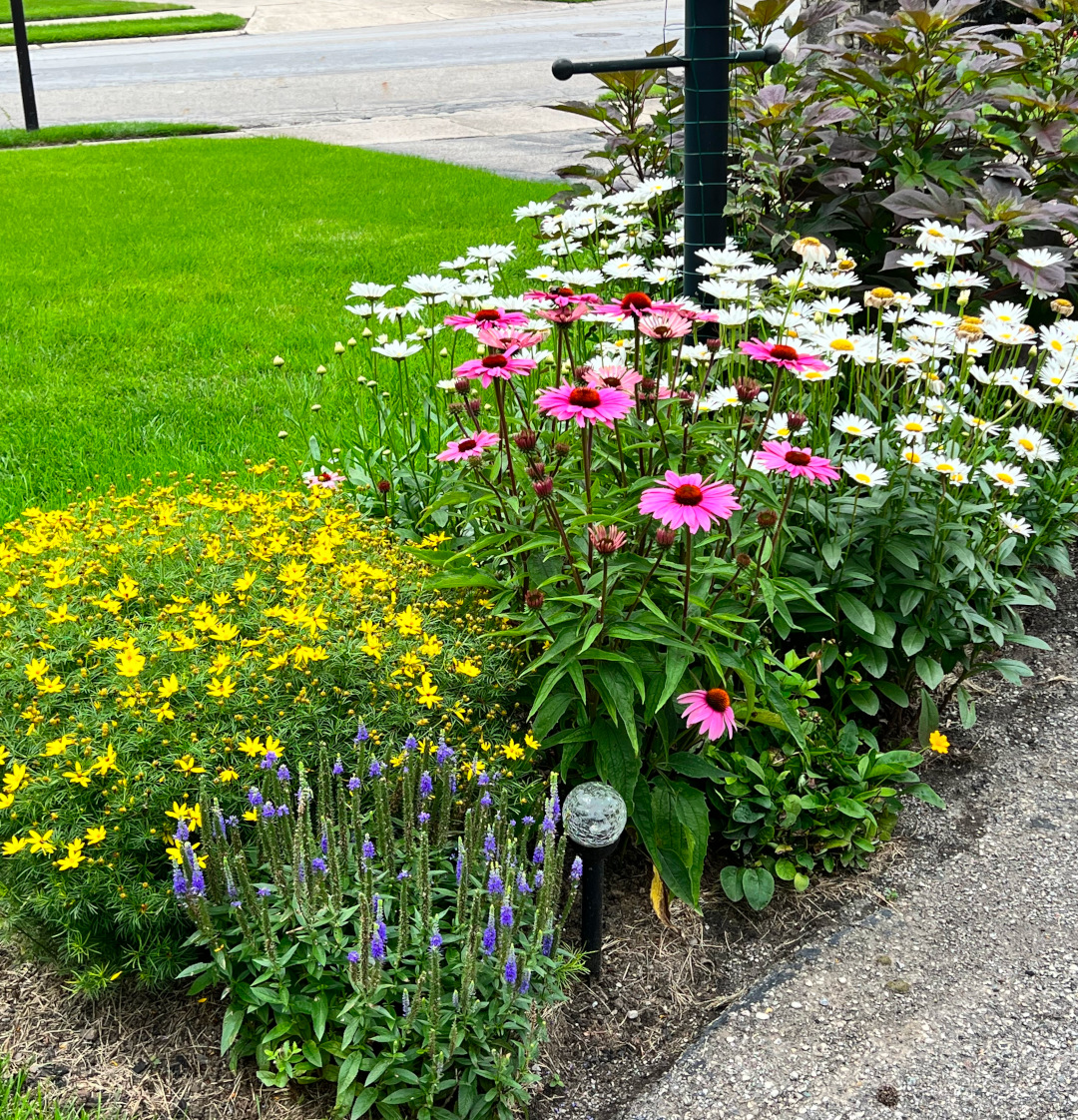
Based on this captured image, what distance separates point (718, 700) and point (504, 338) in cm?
84

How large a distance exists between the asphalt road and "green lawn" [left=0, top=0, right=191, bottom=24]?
13.4ft

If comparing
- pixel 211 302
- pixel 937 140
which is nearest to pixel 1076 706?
pixel 937 140

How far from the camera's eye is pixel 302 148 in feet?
32.3

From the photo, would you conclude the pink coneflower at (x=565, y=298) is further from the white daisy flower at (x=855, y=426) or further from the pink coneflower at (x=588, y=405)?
the white daisy flower at (x=855, y=426)

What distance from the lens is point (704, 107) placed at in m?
3.04

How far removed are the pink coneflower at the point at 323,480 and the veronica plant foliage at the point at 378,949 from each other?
109 cm

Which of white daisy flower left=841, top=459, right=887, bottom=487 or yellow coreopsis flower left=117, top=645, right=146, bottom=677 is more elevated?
white daisy flower left=841, top=459, right=887, bottom=487

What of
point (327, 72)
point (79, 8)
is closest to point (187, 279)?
point (327, 72)

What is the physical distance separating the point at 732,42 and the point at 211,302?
3.03 metres

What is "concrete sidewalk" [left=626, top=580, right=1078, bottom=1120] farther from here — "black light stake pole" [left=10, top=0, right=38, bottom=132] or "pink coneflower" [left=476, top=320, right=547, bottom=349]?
"black light stake pole" [left=10, top=0, right=38, bottom=132]

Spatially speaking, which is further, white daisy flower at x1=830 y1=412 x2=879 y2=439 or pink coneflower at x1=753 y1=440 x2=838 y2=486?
white daisy flower at x1=830 y1=412 x2=879 y2=439

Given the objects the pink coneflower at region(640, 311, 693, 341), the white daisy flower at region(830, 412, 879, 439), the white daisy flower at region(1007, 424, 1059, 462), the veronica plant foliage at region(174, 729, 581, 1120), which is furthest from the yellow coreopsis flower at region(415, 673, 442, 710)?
the white daisy flower at region(1007, 424, 1059, 462)

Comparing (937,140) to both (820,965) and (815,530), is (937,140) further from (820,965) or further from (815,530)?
(820,965)

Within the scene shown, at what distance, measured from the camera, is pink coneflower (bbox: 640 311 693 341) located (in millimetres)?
2148
